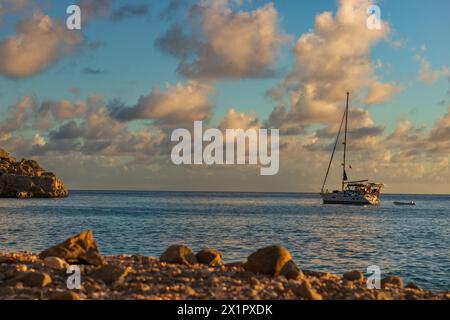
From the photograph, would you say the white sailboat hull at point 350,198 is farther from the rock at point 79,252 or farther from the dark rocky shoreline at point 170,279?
the rock at point 79,252

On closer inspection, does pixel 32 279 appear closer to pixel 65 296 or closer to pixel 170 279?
pixel 65 296

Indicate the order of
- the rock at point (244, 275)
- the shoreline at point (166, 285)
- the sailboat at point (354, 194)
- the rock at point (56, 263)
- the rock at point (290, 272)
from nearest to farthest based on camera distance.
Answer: the shoreline at point (166, 285), the rock at point (244, 275), the rock at point (56, 263), the rock at point (290, 272), the sailboat at point (354, 194)

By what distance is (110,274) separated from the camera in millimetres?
16453

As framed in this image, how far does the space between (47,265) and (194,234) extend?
130 feet

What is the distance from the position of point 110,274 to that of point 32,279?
7.94 ft

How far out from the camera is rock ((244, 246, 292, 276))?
60.2ft

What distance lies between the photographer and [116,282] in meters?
15.9

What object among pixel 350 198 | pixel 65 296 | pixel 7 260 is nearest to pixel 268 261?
pixel 65 296

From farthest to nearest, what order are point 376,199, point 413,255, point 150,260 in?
point 376,199 < point 413,255 < point 150,260

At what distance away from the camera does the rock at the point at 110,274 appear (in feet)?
53.4

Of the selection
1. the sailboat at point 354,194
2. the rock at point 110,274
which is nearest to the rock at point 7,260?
the rock at point 110,274

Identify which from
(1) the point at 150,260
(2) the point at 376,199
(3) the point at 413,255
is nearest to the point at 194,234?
(3) the point at 413,255

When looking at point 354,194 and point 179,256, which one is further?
point 354,194
